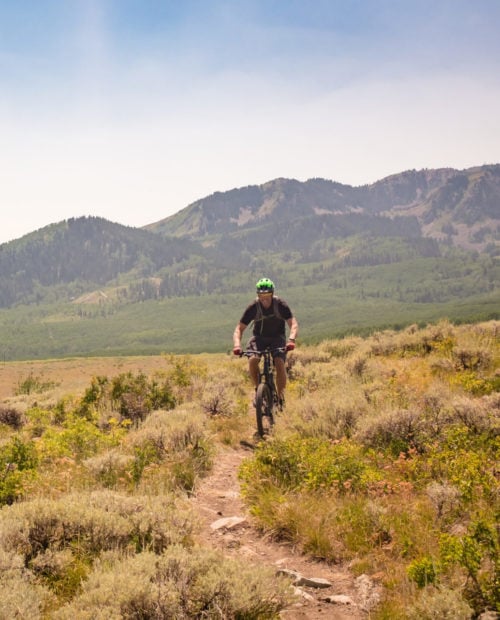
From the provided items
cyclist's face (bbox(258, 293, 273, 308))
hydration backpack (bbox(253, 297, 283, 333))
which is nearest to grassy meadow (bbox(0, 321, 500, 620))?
hydration backpack (bbox(253, 297, 283, 333))

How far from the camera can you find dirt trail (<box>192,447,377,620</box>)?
13.5ft

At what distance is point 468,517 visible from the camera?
16.4 feet

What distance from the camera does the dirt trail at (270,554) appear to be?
161 inches

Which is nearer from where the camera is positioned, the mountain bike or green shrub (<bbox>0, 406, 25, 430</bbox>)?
the mountain bike

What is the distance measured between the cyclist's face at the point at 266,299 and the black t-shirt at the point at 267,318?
0.08 metres

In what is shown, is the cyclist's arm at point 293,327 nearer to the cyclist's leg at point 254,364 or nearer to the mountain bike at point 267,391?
the mountain bike at point 267,391

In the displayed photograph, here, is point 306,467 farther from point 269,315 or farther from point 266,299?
point 266,299

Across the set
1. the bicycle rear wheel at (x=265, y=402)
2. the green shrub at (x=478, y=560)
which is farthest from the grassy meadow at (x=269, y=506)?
the bicycle rear wheel at (x=265, y=402)

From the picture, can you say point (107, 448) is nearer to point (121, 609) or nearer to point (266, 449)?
point (266, 449)

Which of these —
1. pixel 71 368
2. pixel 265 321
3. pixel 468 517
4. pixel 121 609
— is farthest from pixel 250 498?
pixel 71 368

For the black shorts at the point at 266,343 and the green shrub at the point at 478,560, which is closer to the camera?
the green shrub at the point at 478,560

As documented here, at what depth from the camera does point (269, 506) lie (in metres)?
5.89

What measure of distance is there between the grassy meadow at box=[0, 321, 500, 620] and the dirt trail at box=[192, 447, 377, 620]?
123 millimetres

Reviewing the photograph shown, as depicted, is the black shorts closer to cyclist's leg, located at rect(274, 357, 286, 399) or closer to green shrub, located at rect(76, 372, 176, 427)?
cyclist's leg, located at rect(274, 357, 286, 399)
